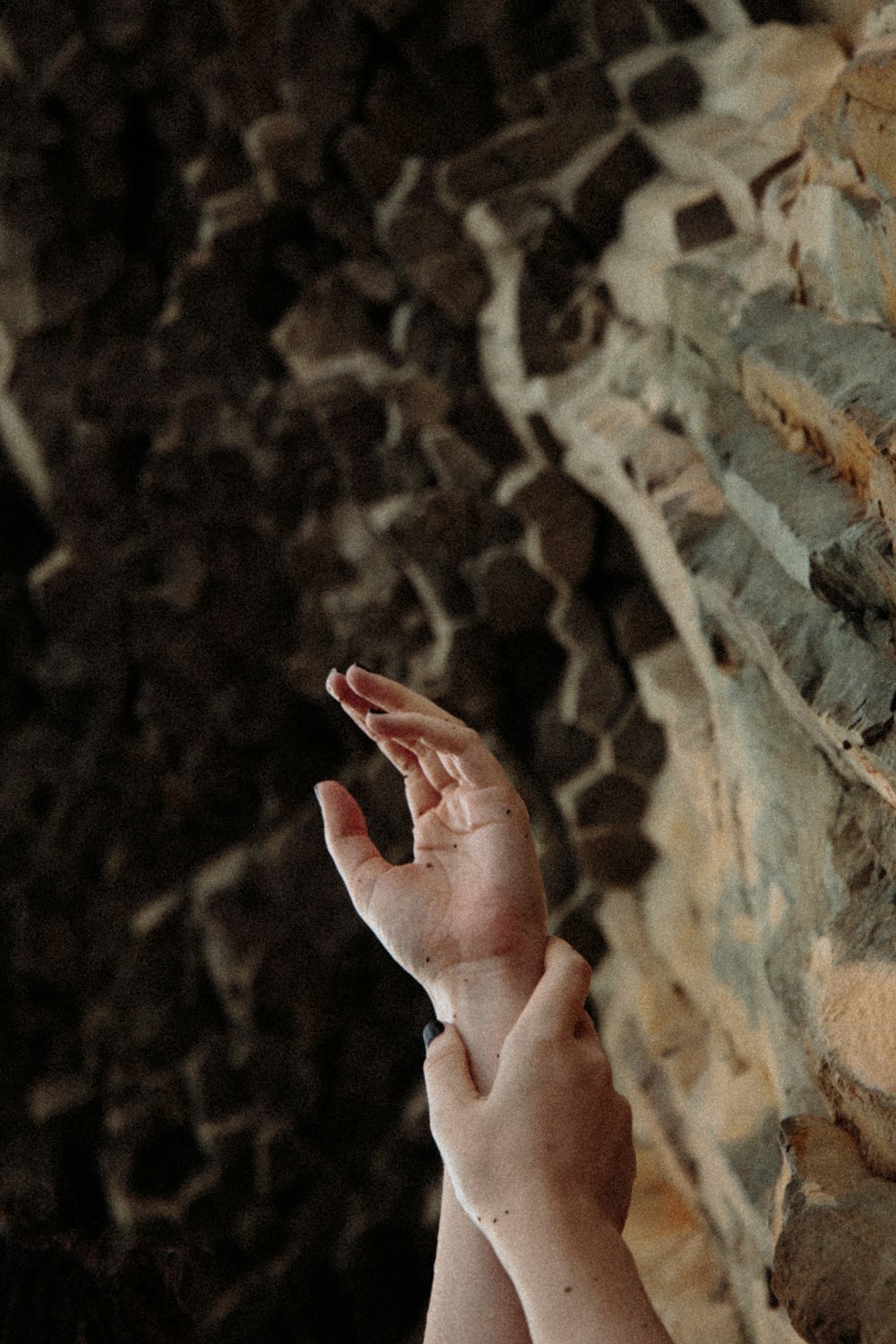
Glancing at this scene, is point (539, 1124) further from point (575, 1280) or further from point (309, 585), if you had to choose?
point (309, 585)

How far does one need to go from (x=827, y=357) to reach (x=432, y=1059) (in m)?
0.63

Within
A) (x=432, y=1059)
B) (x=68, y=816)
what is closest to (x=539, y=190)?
(x=68, y=816)

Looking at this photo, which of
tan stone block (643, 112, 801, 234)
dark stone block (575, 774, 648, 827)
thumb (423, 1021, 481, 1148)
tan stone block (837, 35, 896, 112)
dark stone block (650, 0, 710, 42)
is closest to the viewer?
thumb (423, 1021, 481, 1148)

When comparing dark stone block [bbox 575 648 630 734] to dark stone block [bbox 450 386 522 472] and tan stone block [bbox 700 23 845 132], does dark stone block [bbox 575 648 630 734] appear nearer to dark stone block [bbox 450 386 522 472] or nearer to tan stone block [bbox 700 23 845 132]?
dark stone block [bbox 450 386 522 472]

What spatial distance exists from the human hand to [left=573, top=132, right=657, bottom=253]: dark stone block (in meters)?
1.04

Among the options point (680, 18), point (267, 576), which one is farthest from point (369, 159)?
point (267, 576)

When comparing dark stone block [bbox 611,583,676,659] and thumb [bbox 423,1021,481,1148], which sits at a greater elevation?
thumb [bbox 423,1021,481,1148]

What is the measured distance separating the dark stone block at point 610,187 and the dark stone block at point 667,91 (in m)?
0.04

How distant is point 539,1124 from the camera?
918 millimetres

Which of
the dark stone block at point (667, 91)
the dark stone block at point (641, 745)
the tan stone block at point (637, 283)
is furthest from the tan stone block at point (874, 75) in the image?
the dark stone block at point (641, 745)

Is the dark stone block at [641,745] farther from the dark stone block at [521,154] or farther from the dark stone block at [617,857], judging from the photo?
the dark stone block at [521,154]

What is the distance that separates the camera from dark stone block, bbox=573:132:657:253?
1702 millimetres

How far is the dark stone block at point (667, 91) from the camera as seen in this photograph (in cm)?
168

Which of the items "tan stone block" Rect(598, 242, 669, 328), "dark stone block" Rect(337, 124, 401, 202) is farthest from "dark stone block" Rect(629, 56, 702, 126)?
"dark stone block" Rect(337, 124, 401, 202)
